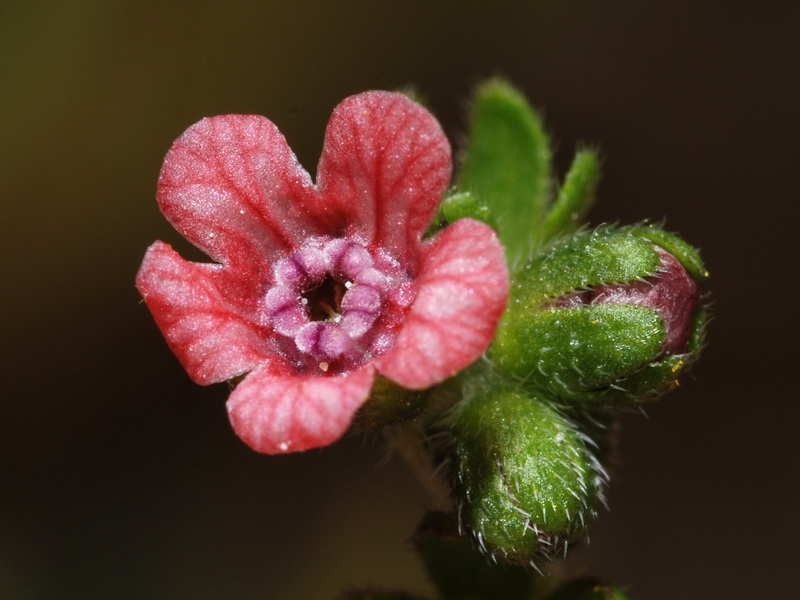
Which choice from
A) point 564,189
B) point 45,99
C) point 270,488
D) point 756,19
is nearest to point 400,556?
point 270,488

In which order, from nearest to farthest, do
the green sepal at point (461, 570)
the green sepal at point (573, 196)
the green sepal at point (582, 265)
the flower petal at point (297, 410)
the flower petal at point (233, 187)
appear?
the flower petal at point (297, 410) → the flower petal at point (233, 187) → the green sepal at point (582, 265) → the green sepal at point (461, 570) → the green sepal at point (573, 196)

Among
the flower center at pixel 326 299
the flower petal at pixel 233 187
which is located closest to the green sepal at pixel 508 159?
the flower center at pixel 326 299

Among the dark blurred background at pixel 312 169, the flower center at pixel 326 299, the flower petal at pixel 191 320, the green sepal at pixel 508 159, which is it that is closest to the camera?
the flower petal at pixel 191 320

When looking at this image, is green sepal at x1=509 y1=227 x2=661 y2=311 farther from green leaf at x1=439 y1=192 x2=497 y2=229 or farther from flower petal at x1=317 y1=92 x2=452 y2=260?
flower petal at x1=317 y1=92 x2=452 y2=260

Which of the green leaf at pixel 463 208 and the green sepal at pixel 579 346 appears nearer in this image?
the green sepal at pixel 579 346

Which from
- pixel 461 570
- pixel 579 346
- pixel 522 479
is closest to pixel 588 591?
pixel 461 570

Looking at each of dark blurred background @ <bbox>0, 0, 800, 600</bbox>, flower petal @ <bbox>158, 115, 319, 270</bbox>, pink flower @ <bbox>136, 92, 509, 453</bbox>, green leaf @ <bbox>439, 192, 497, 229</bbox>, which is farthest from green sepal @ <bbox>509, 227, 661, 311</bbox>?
dark blurred background @ <bbox>0, 0, 800, 600</bbox>

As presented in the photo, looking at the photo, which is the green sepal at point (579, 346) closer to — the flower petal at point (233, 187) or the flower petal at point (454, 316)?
the flower petal at point (454, 316)
